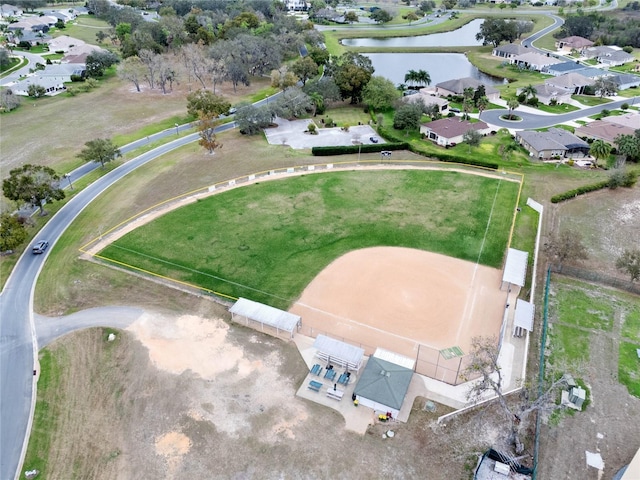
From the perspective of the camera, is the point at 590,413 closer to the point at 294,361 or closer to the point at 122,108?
the point at 294,361

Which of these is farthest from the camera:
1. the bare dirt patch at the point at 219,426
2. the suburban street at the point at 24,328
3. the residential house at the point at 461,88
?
the residential house at the point at 461,88

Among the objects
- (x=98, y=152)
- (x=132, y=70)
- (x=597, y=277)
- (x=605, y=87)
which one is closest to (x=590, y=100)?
(x=605, y=87)

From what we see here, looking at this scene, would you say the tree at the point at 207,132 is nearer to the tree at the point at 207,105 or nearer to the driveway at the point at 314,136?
the tree at the point at 207,105

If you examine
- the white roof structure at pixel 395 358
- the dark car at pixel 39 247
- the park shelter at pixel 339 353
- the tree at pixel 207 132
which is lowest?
the white roof structure at pixel 395 358

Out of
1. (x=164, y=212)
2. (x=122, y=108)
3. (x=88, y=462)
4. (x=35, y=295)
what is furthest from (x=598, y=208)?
(x=122, y=108)

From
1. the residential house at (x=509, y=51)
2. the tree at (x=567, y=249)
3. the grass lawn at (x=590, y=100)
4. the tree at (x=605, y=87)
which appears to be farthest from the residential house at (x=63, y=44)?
the tree at (x=567, y=249)

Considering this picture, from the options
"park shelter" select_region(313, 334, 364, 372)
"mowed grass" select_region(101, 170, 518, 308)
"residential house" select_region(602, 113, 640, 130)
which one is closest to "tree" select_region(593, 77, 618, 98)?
"residential house" select_region(602, 113, 640, 130)

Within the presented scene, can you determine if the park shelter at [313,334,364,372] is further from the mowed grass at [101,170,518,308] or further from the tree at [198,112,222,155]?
the tree at [198,112,222,155]
